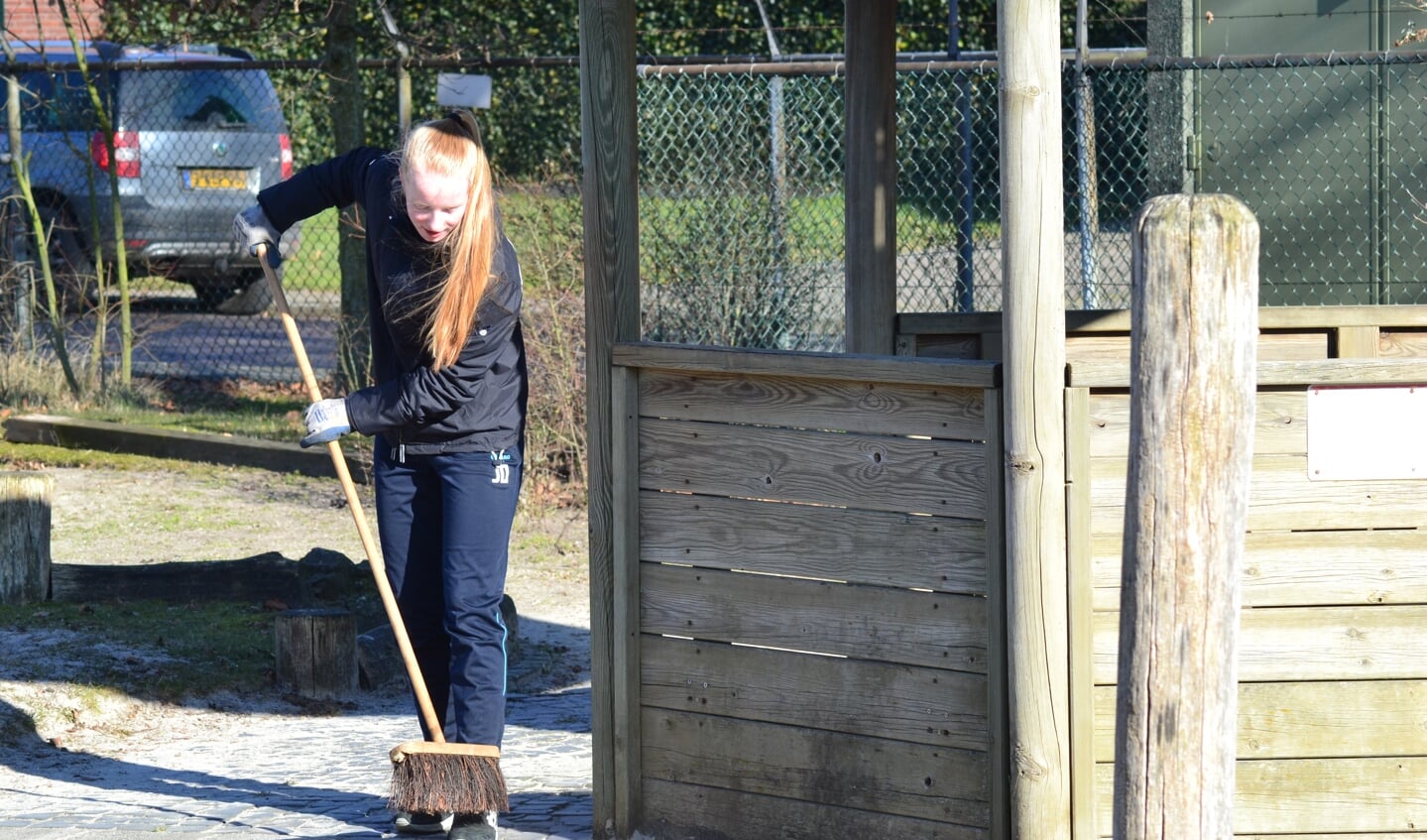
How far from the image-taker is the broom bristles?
13.0 ft

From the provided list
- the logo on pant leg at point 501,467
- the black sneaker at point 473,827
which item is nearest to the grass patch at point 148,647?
the black sneaker at point 473,827

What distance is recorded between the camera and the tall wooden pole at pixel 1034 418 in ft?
11.0

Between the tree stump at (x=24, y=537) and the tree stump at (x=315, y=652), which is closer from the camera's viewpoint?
the tree stump at (x=315, y=652)

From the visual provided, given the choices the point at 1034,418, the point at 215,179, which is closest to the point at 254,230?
the point at 1034,418

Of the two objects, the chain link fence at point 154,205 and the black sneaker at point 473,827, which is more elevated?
the chain link fence at point 154,205

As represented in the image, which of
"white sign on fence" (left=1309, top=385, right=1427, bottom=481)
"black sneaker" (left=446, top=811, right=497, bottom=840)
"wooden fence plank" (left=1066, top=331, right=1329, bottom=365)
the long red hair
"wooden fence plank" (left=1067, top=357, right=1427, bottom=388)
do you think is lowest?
"black sneaker" (left=446, top=811, right=497, bottom=840)

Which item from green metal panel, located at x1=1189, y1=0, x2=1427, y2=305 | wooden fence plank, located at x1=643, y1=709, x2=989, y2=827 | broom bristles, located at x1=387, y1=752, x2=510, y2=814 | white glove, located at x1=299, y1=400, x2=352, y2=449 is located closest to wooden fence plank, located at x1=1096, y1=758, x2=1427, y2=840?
wooden fence plank, located at x1=643, y1=709, x2=989, y2=827

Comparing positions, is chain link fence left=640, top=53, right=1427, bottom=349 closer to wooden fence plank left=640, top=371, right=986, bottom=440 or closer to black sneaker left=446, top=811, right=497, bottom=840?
wooden fence plank left=640, top=371, right=986, bottom=440

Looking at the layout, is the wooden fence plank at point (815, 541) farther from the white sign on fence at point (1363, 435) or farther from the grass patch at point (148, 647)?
the grass patch at point (148, 647)

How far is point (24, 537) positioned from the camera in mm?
6082

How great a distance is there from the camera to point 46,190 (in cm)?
1060

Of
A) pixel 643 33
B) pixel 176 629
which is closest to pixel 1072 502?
pixel 176 629

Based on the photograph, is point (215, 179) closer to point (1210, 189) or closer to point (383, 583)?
point (1210, 189)

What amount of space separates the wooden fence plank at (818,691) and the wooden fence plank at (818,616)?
28 mm
